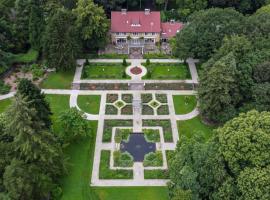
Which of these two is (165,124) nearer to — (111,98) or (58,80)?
(111,98)

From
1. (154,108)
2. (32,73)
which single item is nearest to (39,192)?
(154,108)

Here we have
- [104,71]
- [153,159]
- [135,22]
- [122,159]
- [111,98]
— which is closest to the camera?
[122,159]

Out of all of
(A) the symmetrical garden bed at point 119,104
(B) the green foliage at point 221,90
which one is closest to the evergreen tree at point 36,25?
(A) the symmetrical garden bed at point 119,104

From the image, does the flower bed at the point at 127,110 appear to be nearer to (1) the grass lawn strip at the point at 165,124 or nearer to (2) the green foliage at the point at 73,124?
(1) the grass lawn strip at the point at 165,124

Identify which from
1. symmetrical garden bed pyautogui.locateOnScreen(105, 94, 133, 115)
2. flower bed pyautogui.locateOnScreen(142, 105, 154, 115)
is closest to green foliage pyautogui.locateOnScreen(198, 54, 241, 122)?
flower bed pyautogui.locateOnScreen(142, 105, 154, 115)

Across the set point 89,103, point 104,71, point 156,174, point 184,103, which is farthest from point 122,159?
point 104,71
